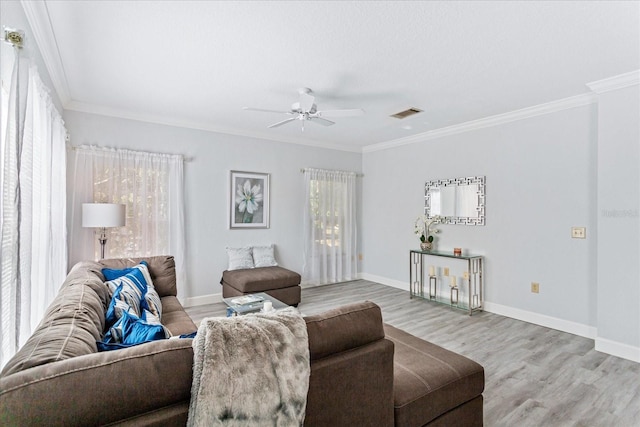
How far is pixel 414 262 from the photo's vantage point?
521cm

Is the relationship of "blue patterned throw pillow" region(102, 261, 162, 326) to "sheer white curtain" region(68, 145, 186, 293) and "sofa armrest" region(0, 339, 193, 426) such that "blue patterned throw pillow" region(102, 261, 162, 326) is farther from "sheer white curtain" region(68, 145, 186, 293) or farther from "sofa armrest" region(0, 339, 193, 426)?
"sheer white curtain" region(68, 145, 186, 293)

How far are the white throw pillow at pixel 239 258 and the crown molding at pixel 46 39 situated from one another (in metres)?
2.74

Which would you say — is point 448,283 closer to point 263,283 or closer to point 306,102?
point 263,283

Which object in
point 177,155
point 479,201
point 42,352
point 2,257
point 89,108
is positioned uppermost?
point 89,108

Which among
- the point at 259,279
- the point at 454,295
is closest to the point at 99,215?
the point at 259,279

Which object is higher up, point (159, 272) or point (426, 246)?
point (426, 246)

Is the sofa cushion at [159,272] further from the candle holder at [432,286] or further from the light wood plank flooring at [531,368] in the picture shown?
the candle holder at [432,286]

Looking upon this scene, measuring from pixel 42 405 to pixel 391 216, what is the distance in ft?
17.4

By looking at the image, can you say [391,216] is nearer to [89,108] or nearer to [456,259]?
[456,259]

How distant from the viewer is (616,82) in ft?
9.73

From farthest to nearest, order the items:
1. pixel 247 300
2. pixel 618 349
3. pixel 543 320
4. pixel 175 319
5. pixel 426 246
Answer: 1. pixel 426 246
2. pixel 543 320
3. pixel 247 300
4. pixel 618 349
5. pixel 175 319

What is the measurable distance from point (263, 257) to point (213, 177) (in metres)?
1.42

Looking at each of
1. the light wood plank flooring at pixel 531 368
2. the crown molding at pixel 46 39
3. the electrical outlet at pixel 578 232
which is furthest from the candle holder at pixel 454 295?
the crown molding at pixel 46 39

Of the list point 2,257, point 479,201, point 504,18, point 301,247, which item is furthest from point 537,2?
point 301,247
